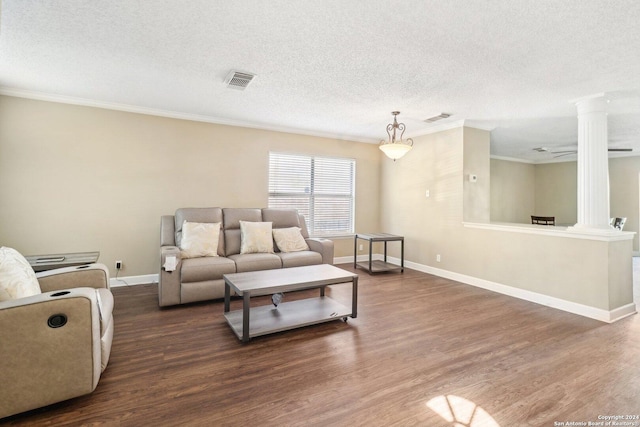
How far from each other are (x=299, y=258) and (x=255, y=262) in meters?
0.63

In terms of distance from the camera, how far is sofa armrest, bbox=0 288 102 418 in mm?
1646

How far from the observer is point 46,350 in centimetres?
172

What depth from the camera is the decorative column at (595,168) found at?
346 centimetres

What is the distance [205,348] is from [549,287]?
13.2 ft

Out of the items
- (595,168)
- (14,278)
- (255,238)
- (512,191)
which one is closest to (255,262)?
(255,238)

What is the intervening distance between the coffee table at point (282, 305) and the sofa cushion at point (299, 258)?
0.69m

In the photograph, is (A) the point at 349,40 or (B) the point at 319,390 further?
(A) the point at 349,40

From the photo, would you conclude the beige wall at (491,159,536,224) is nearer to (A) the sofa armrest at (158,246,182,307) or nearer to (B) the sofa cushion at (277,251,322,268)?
(B) the sofa cushion at (277,251,322,268)

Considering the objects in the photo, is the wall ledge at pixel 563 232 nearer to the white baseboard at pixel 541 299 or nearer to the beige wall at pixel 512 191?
the white baseboard at pixel 541 299

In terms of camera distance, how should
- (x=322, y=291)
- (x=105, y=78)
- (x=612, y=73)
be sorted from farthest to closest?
(x=322, y=291), (x=105, y=78), (x=612, y=73)

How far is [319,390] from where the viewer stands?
201cm

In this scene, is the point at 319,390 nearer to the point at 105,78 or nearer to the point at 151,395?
the point at 151,395

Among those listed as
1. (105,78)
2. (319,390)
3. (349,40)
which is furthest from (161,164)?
(319,390)

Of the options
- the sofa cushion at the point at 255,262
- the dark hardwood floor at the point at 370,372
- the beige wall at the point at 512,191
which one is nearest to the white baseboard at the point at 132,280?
the dark hardwood floor at the point at 370,372
